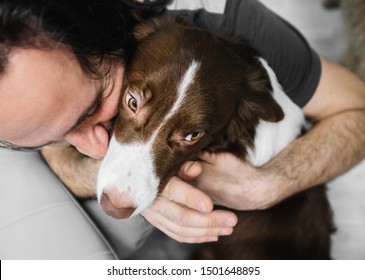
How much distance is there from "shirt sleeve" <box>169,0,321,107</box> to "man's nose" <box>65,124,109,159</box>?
511 millimetres

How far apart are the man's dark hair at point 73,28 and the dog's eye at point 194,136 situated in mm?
326

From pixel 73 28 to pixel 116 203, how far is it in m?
0.50

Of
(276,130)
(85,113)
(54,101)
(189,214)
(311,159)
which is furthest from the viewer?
(311,159)

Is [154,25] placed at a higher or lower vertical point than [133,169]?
higher

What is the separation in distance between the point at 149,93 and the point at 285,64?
654 mm

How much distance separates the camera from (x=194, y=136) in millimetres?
1339

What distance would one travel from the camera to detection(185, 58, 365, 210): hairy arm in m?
1.62

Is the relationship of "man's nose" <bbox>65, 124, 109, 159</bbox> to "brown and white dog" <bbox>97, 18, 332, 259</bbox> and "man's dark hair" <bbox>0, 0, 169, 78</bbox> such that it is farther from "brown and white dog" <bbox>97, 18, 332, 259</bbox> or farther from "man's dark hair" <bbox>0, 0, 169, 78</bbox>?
"man's dark hair" <bbox>0, 0, 169, 78</bbox>

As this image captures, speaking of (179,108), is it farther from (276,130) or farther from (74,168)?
(74,168)

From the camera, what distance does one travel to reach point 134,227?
68.9 inches

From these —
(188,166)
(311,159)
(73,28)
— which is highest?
(73,28)

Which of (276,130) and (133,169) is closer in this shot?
(133,169)

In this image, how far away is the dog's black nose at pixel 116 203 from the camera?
1195 millimetres

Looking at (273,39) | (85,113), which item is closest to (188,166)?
(85,113)
